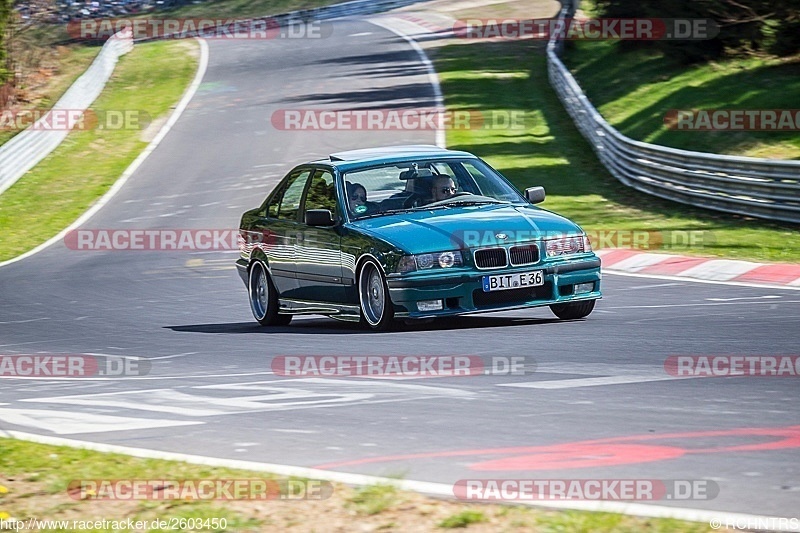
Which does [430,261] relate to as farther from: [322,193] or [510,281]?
[322,193]

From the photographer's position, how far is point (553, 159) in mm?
27109

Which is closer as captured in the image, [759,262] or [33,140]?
[759,262]

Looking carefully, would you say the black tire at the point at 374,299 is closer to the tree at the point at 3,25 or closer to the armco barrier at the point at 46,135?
the armco barrier at the point at 46,135

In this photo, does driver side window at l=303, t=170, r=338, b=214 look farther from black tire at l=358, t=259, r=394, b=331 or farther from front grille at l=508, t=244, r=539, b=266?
front grille at l=508, t=244, r=539, b=266

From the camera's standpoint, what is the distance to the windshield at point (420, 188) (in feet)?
38.0

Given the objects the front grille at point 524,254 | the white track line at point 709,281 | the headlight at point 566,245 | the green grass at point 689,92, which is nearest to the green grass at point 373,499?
the front grille at point 524,254

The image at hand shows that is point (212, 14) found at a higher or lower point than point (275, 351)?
higher

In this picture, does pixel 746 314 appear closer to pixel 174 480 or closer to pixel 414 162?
pixel 414 162

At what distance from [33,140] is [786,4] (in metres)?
17.3

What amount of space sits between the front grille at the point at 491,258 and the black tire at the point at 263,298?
2827mm

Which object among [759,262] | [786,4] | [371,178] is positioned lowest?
[759,262]

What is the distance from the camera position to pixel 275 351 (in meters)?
10.5

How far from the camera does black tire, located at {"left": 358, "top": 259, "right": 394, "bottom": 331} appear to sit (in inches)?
424

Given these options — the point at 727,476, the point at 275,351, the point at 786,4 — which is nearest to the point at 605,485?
the point at 727,476
